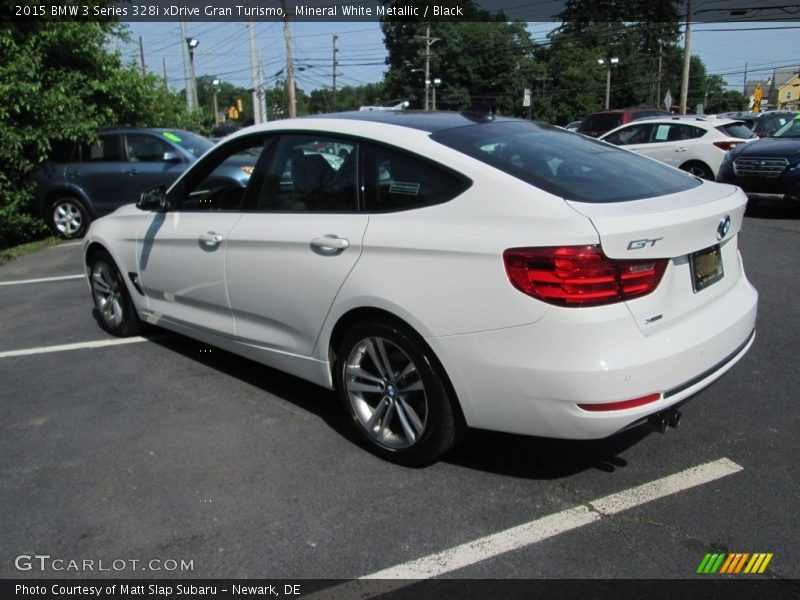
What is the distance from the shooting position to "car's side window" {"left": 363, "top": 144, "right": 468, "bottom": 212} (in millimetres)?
3096

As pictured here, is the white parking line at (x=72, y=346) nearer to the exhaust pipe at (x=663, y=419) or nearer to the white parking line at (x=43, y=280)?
the white parking line at (x=43, y=280)

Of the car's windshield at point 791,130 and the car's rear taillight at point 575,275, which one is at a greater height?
the car's windshield at point 791,130

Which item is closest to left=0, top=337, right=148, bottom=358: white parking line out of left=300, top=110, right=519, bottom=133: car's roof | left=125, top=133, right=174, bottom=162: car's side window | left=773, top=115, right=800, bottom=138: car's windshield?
left=300, top=110, right=519, bottom=133: car's roof

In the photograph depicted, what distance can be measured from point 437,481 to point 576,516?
646 mm

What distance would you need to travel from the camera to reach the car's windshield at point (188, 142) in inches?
433

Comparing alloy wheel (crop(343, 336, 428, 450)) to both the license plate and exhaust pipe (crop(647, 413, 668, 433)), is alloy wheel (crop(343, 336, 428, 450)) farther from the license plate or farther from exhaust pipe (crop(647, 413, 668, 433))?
the license plate

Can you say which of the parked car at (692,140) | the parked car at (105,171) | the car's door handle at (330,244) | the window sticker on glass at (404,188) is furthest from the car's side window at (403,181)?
the parked car at (692,140)

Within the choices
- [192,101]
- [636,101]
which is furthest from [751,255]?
[636,101]

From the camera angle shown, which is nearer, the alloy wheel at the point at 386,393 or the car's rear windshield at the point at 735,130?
the alloy wheel at the point at 386,393

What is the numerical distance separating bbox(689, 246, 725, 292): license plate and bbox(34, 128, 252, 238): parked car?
9166 millimetres

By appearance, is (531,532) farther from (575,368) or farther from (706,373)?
(706,373)

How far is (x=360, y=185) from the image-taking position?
3420 mm

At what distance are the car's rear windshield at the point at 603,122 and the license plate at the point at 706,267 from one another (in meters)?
17.1

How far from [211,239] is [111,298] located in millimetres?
1803
